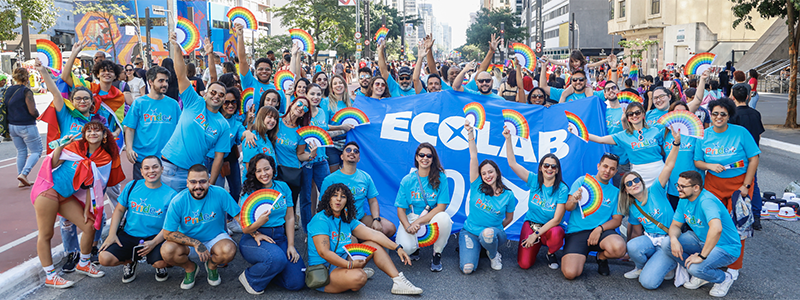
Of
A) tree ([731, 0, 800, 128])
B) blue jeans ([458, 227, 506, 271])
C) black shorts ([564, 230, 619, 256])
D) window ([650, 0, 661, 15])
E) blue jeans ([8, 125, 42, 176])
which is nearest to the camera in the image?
black shorts ([564, 230, 619, 256])

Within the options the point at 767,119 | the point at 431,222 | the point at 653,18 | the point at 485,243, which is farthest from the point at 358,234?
the point at 653,18

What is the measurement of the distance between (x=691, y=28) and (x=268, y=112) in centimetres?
4122

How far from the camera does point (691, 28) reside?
1575 inches

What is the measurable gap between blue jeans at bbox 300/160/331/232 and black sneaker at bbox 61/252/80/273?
2.13 meters

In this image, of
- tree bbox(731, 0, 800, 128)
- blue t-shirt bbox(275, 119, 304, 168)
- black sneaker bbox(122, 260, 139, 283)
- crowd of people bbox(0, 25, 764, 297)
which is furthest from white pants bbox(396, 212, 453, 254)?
tree bbox(731, 0, 800, 128)

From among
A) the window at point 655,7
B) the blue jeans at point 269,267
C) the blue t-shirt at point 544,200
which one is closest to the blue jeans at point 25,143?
the blue jeans at point 269,267

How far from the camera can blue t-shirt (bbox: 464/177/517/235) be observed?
5.40 meters

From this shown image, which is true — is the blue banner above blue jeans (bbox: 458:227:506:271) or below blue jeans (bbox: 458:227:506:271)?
above

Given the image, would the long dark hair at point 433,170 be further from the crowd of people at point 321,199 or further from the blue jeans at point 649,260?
the blue jeans at point 649,260

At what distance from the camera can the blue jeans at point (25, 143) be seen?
8266 mm

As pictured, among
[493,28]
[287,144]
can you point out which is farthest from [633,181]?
[493,28]

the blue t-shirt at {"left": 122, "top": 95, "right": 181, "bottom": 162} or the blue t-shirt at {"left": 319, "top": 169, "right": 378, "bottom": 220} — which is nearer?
the blue t-shirt at {"left": 319, "top": 169, "right": 378, "bottom": 220}

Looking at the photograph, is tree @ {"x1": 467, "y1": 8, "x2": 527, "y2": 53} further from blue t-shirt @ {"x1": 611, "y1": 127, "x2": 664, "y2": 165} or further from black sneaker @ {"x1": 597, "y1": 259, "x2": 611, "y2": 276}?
black sneaker @ {"x1": 597, "y1": 259, "x2": 611, "y2": 276}

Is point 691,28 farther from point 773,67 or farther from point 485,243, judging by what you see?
point 485,243
